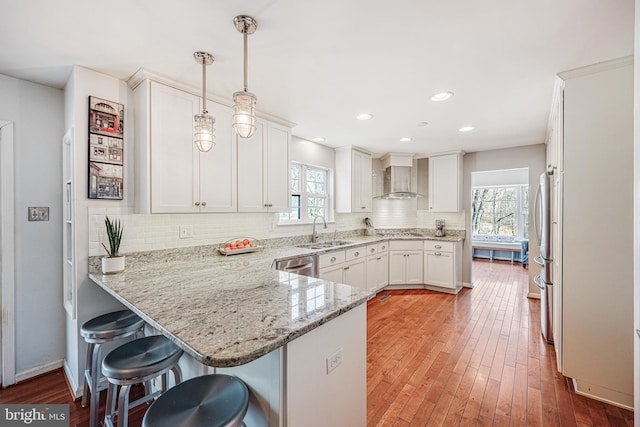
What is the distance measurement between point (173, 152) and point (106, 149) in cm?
45

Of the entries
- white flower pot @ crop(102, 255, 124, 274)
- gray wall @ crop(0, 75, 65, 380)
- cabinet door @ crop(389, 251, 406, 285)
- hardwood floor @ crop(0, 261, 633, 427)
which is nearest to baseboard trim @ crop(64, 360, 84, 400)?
hardwood floor @ crop(0, 261, 633, 427)

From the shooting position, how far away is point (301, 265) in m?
2.97

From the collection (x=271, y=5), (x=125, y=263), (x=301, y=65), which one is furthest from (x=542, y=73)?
(x=125, y=263)

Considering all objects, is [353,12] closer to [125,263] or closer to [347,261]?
[125,263]

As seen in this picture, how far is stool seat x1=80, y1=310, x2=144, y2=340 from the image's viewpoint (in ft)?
5.48

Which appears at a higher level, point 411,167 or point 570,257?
point 411,167

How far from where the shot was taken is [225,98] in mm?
2514

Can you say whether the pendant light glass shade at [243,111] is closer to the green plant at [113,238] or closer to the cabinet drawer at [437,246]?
the green plant at [113,238]

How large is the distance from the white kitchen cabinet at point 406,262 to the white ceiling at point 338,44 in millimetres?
2568

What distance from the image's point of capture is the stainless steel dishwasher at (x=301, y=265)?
2791 millimetres

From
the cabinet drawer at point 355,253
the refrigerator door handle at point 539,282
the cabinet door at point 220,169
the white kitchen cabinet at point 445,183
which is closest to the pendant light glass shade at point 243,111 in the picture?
the cabinet door at point 220,169

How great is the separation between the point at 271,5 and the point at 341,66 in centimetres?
71

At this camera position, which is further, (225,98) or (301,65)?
(225,98)

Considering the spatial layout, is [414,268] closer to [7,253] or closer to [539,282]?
[539,282]
